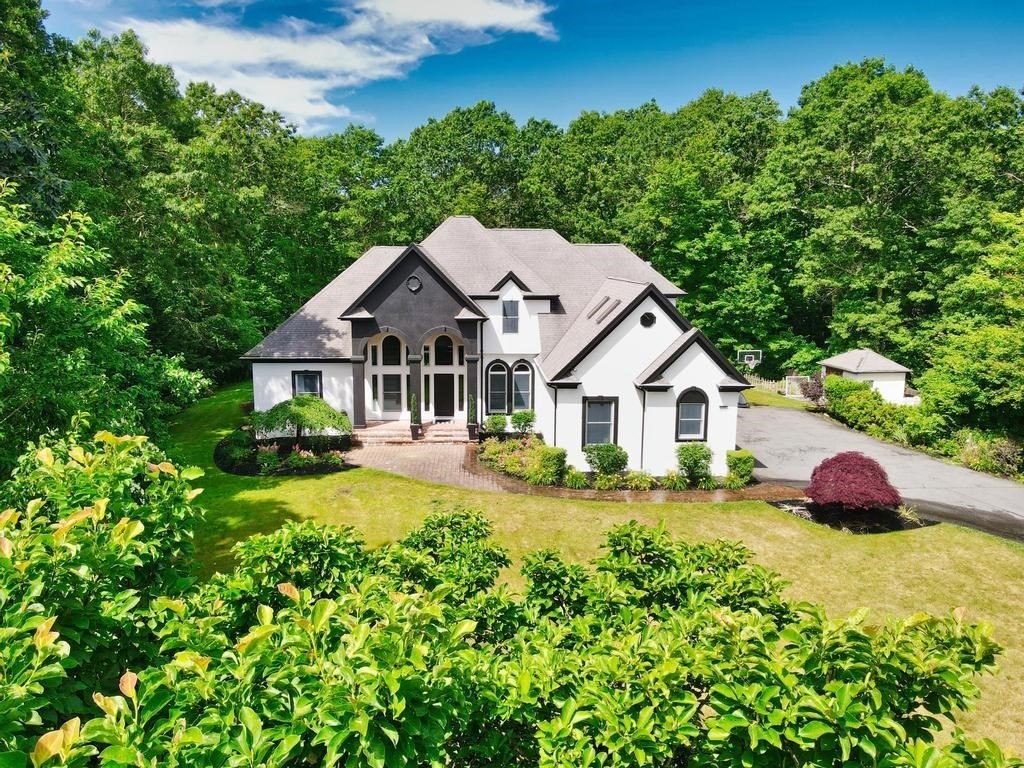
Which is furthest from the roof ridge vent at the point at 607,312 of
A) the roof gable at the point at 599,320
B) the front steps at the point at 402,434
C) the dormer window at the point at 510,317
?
the front steps at the point at 402,434

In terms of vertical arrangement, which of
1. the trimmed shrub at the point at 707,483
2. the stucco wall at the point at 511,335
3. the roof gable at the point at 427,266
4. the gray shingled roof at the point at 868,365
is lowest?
the trimmed shrub at the point at 707,483

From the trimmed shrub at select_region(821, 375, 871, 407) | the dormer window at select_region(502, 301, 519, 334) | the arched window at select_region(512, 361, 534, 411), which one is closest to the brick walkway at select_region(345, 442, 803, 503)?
the arched window at select_region(512, 361, 534, 411)

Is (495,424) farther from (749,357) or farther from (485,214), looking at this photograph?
(485,214)

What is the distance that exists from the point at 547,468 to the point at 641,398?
4.45 meters

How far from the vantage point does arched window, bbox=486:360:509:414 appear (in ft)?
88.8

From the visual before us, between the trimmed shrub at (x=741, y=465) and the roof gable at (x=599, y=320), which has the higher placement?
the roof gable at (x=599, y=320)

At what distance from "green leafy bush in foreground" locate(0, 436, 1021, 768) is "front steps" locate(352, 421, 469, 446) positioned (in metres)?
19.2

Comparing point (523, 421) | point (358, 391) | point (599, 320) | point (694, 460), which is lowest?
point (694, 460)

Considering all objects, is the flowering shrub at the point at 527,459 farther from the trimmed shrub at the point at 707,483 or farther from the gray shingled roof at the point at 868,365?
the gray shingled roof at the point at 868,365

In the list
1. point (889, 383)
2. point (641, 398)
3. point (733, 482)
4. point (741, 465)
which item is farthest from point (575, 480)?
point (889, 383)

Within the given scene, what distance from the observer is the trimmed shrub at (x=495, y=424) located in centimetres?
2570

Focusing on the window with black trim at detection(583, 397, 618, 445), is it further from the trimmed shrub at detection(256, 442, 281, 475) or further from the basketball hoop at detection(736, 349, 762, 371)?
the basketball hoop at detection(736, 349, 762, 371)

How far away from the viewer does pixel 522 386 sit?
2741 cm

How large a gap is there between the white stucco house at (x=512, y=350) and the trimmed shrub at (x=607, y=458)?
0.62 m
